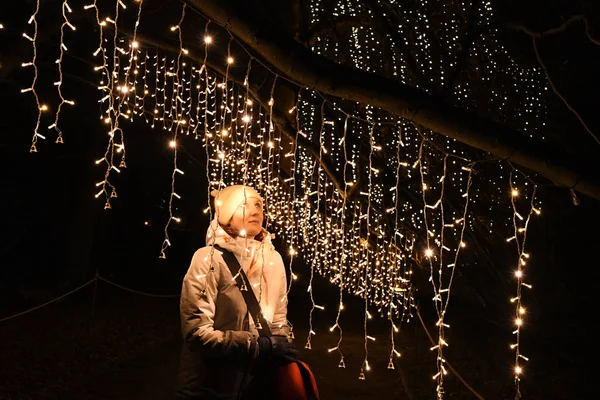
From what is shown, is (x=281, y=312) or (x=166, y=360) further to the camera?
(x=166, y=360)

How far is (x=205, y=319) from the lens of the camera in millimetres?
2473

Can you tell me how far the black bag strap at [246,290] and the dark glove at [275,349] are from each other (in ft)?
0.23

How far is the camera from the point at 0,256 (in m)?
11.3

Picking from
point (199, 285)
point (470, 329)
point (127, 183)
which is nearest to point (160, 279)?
point (127, 183)

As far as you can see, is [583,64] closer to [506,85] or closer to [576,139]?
[576,139]

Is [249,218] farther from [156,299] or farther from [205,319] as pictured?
[156,299]

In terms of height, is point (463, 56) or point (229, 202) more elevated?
point (463, 56)

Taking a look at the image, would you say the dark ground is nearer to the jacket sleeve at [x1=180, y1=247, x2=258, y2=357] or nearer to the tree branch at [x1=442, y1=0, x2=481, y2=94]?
the jacket sleeve at [x1=180, y1=247, x2=258, y2=357]

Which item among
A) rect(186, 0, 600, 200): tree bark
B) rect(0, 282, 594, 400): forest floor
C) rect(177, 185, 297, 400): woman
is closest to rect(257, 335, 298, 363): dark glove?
rect(177, 185, 297, 400): woman

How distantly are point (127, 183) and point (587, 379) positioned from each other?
11821mm

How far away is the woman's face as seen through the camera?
8.79 ft

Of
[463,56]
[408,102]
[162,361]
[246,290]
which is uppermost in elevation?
[463,56]

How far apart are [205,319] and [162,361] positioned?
4.87 meters

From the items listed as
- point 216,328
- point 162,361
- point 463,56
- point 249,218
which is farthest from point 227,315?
point 162,361
